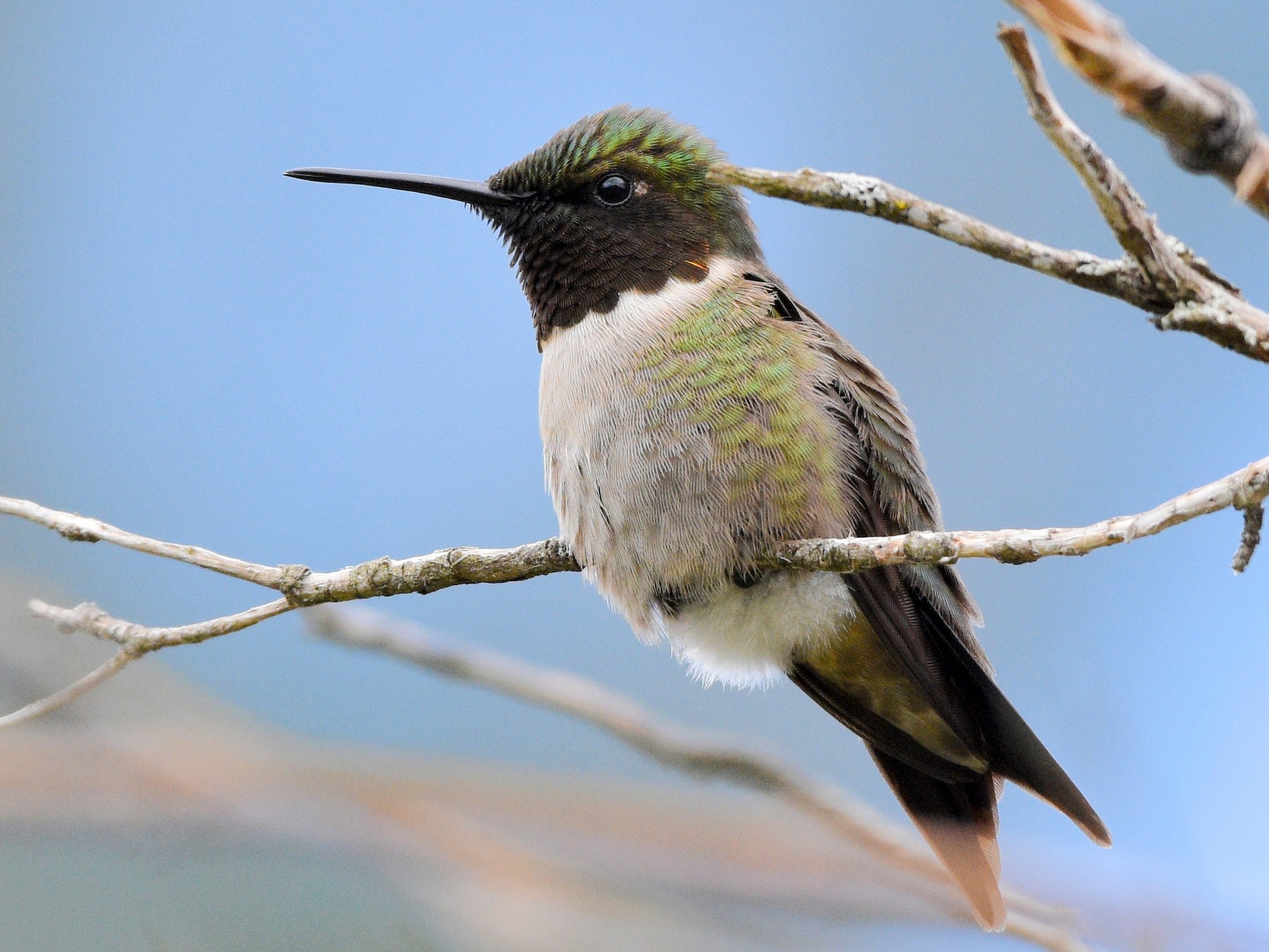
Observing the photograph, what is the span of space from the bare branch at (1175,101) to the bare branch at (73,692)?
1885 millimetres

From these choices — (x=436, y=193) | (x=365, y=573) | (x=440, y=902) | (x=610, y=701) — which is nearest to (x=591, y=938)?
(x=440, y=902)

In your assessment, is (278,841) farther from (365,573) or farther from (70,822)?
(365,573)

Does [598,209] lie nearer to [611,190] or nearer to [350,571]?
[611,190]

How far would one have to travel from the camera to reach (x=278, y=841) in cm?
143

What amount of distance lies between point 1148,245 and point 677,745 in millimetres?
1631

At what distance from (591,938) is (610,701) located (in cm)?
156

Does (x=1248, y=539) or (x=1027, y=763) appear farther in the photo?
(x=1027, y=763)

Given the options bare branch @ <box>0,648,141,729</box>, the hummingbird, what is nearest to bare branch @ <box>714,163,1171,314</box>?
the hummingbird

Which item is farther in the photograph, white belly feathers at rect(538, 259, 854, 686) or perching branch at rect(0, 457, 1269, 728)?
white belly feathers at rect(538, 259, 854, 686)

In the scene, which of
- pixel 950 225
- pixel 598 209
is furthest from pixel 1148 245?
pixel 598 209

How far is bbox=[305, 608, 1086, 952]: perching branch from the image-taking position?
7.98 feet

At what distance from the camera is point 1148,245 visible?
1.71m

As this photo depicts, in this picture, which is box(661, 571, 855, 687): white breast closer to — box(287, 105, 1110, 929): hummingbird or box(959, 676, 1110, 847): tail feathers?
box(287, 105, 1110, 929): hummingbird

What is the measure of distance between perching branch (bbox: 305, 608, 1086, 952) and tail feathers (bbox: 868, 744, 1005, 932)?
0.15 ft
